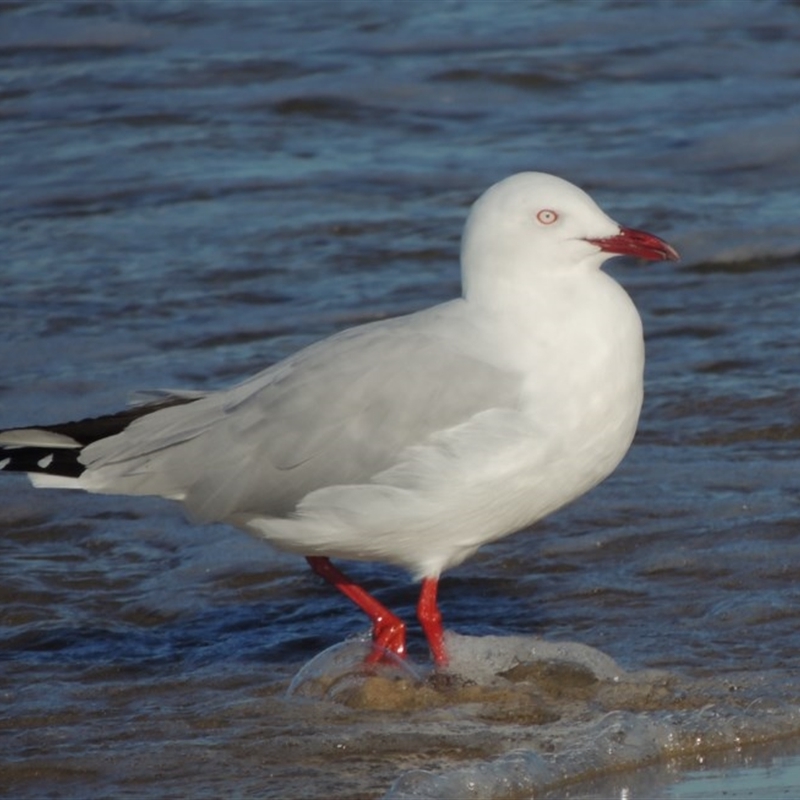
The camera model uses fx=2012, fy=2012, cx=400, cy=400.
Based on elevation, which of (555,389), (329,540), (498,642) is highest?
(555,389)

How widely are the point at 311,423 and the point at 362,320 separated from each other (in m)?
3.87

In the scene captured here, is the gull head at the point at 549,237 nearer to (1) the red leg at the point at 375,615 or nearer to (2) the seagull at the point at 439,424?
(2) the seagull at the point at 439,424

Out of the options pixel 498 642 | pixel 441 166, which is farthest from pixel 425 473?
pixel 441 166

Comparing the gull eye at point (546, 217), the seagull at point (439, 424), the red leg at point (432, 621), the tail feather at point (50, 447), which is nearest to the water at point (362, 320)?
the red leg at point (432, 621)

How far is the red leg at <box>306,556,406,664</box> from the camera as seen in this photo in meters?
6.43

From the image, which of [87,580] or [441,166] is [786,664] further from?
[441,166]

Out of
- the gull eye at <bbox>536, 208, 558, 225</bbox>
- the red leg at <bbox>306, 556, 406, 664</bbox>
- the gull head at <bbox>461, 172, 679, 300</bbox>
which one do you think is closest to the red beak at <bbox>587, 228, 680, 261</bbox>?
the gull head at <bbox>461, 172, 679, 300</bbox>

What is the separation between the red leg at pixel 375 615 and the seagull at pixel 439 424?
2 centimetres

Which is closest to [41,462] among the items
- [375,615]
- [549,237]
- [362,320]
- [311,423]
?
[311,423]

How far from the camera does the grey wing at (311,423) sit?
19.6 feet

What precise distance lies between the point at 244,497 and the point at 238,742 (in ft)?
2.69

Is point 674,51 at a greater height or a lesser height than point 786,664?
greater

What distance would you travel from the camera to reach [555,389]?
5.88 m

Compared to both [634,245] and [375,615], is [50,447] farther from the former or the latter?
[634,245]
